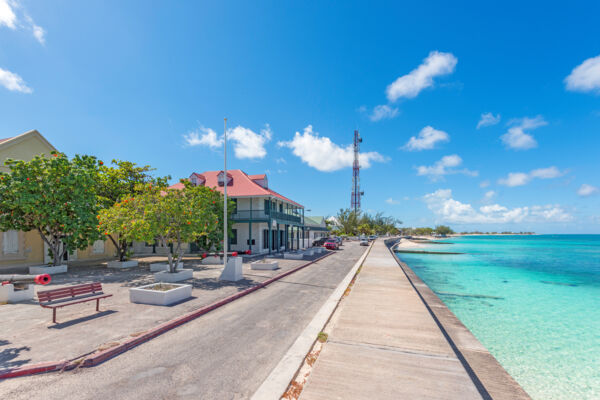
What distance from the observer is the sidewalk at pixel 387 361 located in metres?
4.48

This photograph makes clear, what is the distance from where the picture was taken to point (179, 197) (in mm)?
14109

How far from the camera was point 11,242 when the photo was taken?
19219 millimetres

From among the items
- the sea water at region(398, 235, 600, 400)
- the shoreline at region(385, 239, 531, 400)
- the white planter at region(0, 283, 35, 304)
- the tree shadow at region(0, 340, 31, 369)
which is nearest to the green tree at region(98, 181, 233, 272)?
the white planter at region(0, 283, 35, 304)

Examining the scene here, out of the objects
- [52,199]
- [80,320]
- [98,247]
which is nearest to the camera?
[80,320]

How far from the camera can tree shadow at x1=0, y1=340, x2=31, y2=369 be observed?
5.33 m

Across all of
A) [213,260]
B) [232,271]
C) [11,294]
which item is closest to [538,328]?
[232,271]

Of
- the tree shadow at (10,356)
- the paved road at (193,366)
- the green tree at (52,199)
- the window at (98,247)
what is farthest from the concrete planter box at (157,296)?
the window at (98,247)

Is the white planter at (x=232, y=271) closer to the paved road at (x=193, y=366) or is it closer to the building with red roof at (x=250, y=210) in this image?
the paved road at (x=193, y=366)

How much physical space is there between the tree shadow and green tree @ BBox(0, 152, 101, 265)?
38.7 feet

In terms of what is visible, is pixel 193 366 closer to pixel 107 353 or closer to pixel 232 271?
pixel 107 353

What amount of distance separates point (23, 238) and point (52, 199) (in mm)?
8269

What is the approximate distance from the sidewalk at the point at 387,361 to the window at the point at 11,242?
80.2ft

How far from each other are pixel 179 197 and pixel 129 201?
2630 millimetres

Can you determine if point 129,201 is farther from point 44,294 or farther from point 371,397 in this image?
point 371,397
